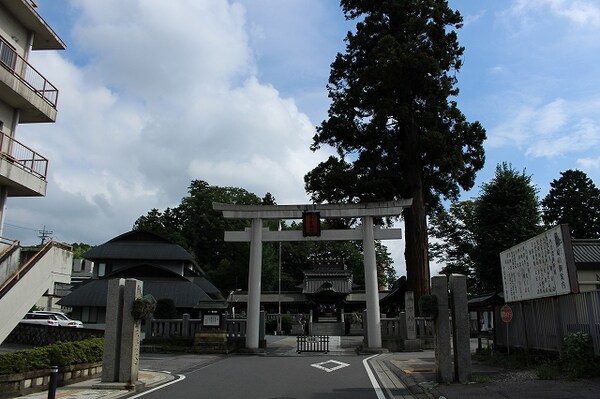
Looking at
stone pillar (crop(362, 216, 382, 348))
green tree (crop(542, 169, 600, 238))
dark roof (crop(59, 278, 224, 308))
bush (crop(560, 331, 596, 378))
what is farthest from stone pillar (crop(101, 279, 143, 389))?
green tree (crop(542, 169, 600, 238))

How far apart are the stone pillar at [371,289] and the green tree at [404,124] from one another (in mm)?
3894

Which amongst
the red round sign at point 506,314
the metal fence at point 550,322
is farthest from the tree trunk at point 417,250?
the red round sign at point 506,314

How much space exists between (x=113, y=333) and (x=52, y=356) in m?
1.43

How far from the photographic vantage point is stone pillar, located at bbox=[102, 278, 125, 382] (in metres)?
12.0

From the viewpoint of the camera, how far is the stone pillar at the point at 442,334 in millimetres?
11461

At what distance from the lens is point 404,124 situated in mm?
29078

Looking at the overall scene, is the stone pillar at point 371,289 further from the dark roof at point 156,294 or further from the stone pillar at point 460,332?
the dark roof at point 156,294

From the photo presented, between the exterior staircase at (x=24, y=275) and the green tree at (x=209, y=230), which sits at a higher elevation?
the green tree at (x=209, y=230)

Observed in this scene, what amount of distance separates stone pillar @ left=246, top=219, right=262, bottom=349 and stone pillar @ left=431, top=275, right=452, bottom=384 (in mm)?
12674

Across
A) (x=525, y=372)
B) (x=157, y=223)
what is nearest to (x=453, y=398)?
(x=525, y=372)

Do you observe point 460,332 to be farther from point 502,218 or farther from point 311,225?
point 502,218

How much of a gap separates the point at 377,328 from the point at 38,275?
14509mm

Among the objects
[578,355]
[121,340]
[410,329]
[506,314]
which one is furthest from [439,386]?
[410,329]

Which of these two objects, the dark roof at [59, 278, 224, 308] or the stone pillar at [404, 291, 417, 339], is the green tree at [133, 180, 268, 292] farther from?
the stone pillar at [404, 291, 417, 339]
